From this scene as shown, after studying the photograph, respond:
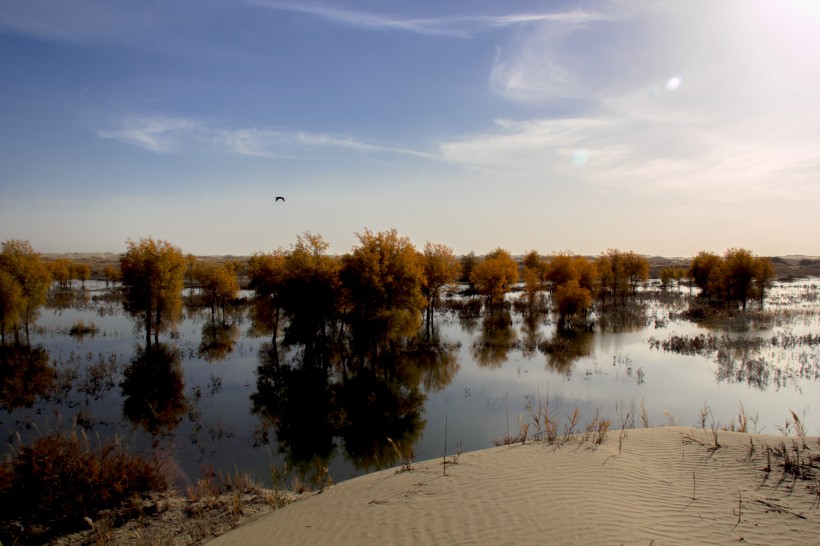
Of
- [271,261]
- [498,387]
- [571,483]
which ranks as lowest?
[498,387]

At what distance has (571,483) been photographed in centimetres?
929

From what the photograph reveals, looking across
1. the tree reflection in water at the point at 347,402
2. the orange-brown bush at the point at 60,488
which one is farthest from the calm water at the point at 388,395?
the orange-brown bush at the point at 60,488

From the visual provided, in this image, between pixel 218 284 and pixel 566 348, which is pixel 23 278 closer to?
pixel 218 284

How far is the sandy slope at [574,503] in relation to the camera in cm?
726

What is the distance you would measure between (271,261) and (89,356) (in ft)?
48.9

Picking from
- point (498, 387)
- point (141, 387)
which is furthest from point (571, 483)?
point (141, 387)

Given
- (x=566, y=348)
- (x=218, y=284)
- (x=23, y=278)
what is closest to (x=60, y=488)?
(x=566, y=348)

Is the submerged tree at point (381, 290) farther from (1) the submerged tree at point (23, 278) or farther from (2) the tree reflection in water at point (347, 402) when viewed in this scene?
(1) the submerged tree at point (23, 278)

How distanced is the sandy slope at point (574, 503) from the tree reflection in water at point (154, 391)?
43.7 feet

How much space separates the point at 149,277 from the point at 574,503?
3742 cm

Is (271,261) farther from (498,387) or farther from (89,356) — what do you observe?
(498,387)

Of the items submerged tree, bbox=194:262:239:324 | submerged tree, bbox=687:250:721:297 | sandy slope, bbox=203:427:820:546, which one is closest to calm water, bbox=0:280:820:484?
sandy slope, bbox=203:427:820:546

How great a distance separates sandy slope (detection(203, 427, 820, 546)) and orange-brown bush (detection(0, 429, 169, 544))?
15.5 ft

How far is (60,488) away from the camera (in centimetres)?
1149
